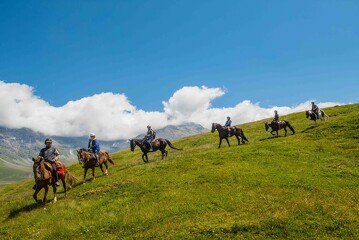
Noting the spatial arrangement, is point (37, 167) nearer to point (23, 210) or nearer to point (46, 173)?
point (46, 173)

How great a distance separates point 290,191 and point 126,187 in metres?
12.9

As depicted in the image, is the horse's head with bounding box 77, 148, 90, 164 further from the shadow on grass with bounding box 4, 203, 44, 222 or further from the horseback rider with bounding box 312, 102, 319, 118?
the horseback rider with bounding box 312, 102, 319, 118

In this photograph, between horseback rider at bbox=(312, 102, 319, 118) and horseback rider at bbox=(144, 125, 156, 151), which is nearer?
horseback rider at bbox=(144, 125, 156, 151)

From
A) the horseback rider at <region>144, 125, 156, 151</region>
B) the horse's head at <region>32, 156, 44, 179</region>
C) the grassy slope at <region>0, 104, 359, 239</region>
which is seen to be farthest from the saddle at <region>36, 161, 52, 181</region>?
the horseback rider at <region>144, 125, 156, 151</region>

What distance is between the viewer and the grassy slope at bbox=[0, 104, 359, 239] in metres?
17.9

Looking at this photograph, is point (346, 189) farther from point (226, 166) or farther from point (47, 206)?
point (47, 206)

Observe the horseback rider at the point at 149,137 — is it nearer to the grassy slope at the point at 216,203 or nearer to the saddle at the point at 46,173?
the grassy slope at the point at 216,203

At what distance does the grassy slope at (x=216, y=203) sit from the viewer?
58.6 ft

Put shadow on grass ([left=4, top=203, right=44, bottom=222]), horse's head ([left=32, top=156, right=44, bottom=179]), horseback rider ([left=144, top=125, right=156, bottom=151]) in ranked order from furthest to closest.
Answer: horseback rider ([left=144, top=125, right=156, bottom=151]) → shadow on grass ([left=4, top=203, right=44, bottom=222]) → horse's head ([left=32, top=156, right=44, bottom=179])

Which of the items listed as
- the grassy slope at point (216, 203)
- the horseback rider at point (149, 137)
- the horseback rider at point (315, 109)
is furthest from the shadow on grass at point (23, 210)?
the horseback rider at point (315, 109)

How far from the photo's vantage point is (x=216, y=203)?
2175 cm

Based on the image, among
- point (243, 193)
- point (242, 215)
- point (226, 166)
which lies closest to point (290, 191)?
point (243, 193)

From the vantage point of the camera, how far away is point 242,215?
19359 millimetres

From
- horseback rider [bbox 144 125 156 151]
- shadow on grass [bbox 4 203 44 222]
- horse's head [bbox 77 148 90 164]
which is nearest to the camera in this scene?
shadow on grass [bbox 4 203 44 222]
